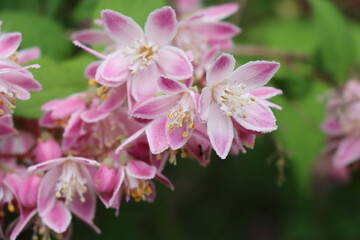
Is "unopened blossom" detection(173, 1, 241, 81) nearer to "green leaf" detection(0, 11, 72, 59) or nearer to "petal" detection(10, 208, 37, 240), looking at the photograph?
"green leaf" detection(0, 11, 72, 59)

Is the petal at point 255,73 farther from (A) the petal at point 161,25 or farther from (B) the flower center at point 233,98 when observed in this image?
(A) the petal at point 161,25

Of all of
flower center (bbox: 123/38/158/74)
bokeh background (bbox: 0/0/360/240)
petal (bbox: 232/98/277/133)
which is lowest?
bokeh background (bbox: 0/0/360/240)

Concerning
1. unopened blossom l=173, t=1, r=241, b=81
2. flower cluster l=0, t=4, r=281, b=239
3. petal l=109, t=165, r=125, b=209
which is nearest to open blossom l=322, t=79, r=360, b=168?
unopened blossom l=173, t=1, r=241, b=81

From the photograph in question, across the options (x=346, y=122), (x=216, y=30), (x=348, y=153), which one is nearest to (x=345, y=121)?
(x=346, y=122)

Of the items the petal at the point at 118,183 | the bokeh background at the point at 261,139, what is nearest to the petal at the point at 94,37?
the bokeh background at the point at 261,139

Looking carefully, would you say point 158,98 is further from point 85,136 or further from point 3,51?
point 3,51

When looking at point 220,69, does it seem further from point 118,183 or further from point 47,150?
point 47,150
